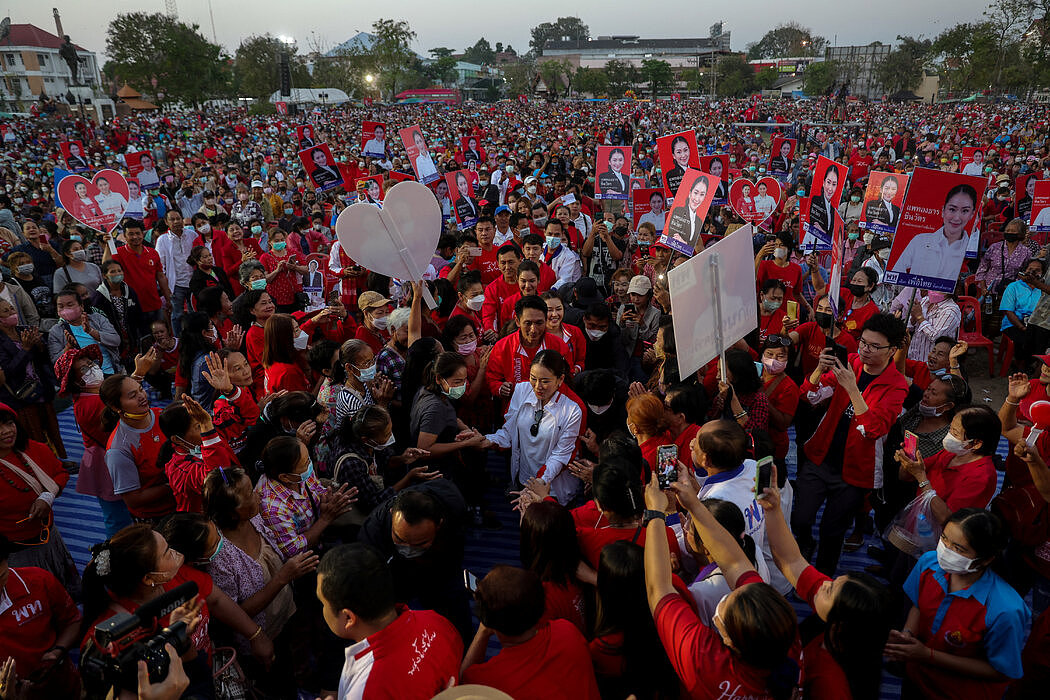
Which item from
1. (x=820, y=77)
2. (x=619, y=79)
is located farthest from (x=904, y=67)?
(x=619, y=79)

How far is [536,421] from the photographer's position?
393cm

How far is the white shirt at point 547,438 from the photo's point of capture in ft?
12.6

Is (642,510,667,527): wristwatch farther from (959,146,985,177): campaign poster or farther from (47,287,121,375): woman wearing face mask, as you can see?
(959,146,985,177): campaign poster

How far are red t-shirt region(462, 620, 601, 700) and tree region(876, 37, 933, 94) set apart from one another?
8817 centimetres

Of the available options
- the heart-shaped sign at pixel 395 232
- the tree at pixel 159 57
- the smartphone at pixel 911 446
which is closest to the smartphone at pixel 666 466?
the smartphone at pixel 911 446

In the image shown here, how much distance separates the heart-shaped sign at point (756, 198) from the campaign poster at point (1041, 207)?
10.9ft

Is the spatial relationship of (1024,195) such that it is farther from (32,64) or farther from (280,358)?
(32,64)

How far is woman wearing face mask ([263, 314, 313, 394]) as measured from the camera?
4.43 m

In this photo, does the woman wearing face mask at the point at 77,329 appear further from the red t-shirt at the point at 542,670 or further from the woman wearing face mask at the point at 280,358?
the red t-shirt at the point at 542,670

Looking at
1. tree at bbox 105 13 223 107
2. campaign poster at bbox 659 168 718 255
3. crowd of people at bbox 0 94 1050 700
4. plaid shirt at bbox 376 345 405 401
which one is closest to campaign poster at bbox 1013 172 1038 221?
crowd of people at bbox 0 94 1050 700

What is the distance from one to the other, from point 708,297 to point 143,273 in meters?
6.94

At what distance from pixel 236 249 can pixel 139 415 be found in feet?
17.6

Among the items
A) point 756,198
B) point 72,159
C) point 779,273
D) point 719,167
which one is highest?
point 72,159

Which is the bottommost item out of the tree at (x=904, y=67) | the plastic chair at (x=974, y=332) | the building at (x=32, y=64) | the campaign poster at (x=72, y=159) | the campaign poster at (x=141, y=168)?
the plastic chair at (x=974, y=332)
